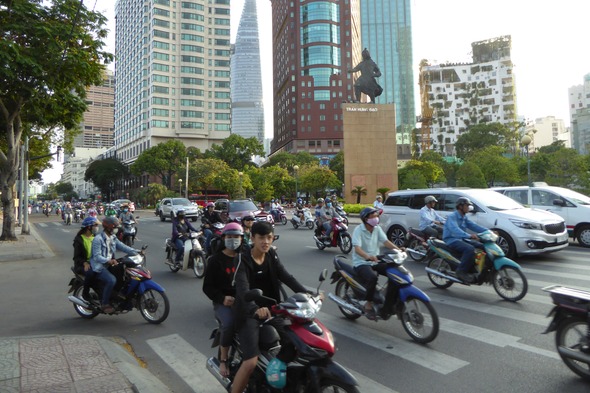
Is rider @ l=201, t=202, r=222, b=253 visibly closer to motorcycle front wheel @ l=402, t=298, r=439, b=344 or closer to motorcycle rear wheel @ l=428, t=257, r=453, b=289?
motorcycle rear wheel @ l=428, t=257, r=453, b=289

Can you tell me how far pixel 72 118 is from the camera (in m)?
15.8

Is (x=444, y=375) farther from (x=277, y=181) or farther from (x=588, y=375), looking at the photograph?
(x=277, y=181)

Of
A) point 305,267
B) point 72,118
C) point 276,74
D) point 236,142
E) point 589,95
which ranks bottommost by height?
point 305,267

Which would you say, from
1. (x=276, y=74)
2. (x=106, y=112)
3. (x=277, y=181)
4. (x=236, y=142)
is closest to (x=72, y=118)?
(x=277, y=181)

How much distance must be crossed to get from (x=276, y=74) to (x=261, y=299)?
421 feet

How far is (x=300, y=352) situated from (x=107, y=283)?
3928mm

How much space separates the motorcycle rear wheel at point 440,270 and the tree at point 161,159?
63.9 m

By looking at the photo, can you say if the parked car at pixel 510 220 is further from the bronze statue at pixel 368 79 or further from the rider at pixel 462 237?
the bronze statue at pixel 368 79

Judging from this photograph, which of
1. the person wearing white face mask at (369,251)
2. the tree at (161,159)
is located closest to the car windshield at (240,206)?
the person wearing white face mask at (369,251)

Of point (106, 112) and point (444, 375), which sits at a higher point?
point (106, 112)

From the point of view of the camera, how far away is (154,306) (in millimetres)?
5711

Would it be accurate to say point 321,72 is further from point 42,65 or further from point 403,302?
point 403,302

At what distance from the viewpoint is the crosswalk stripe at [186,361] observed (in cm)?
377

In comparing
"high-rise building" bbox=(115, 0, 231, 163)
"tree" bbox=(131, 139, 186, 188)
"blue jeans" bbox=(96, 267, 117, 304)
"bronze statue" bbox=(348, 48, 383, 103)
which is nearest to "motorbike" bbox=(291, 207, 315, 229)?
"blue jeans" bbox=(96, 267, 117, 304)
